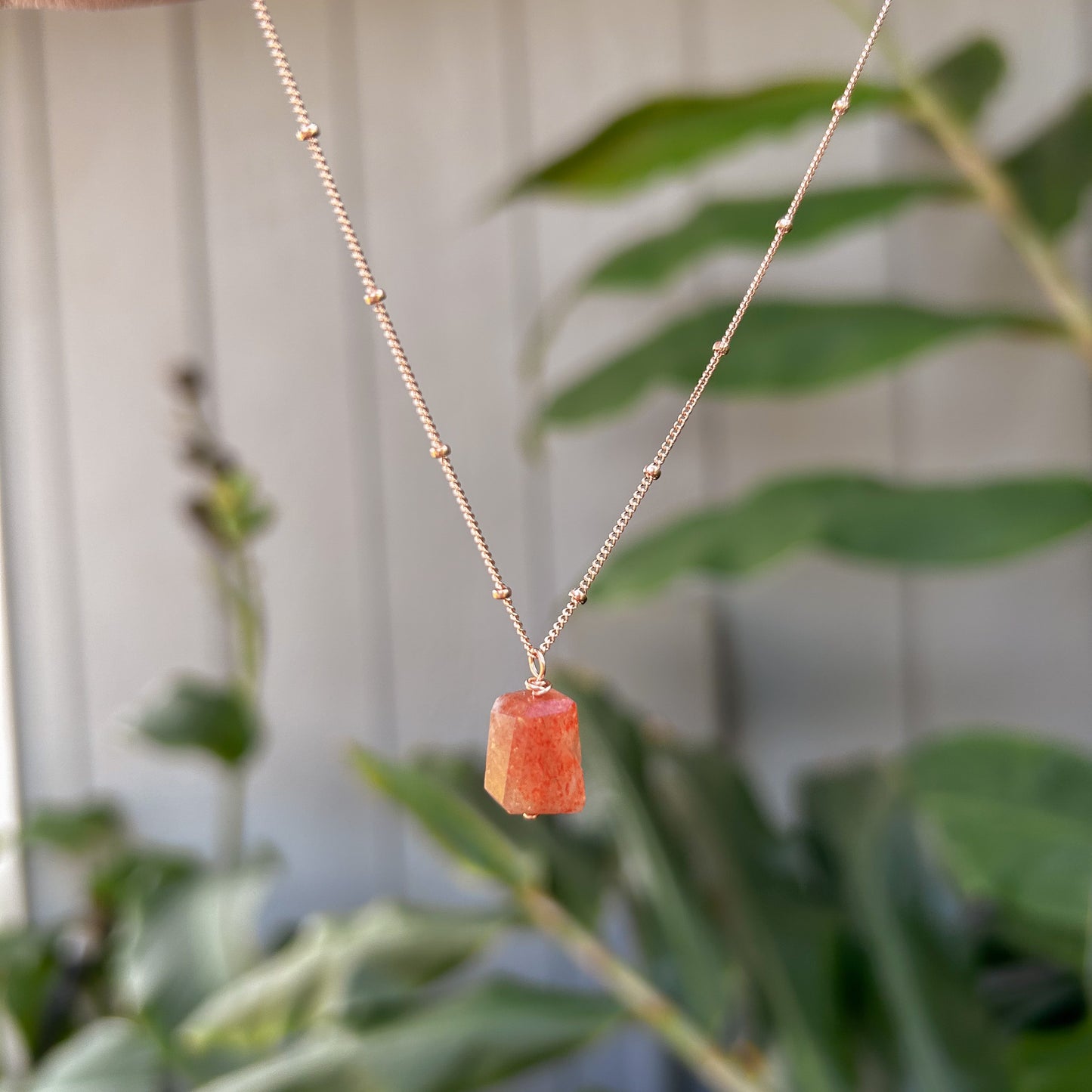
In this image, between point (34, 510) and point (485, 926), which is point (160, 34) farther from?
point (485, 926)

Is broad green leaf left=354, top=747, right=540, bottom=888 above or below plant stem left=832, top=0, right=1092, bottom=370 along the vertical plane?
below

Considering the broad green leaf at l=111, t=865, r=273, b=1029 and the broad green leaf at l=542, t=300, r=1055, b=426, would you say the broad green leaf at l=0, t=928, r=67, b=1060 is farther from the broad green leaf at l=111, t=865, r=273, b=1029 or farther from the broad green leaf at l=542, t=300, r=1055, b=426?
the broad green leaf at l=542, t=300, r=1055, b=426

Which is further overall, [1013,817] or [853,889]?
[853,889]

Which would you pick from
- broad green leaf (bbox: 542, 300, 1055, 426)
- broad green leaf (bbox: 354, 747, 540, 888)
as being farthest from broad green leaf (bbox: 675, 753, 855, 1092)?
broad green leaf (bbox: 542, 300, 1055, 426)

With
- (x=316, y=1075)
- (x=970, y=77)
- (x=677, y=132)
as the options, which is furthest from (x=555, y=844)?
(x=970, y=77)

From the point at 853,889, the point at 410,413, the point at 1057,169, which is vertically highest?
the point at 1057,169

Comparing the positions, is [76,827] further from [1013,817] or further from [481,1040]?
[1013,817]

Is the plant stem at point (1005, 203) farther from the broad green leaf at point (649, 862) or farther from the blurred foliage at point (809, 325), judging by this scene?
the broad green leaf at point (649, 862)
